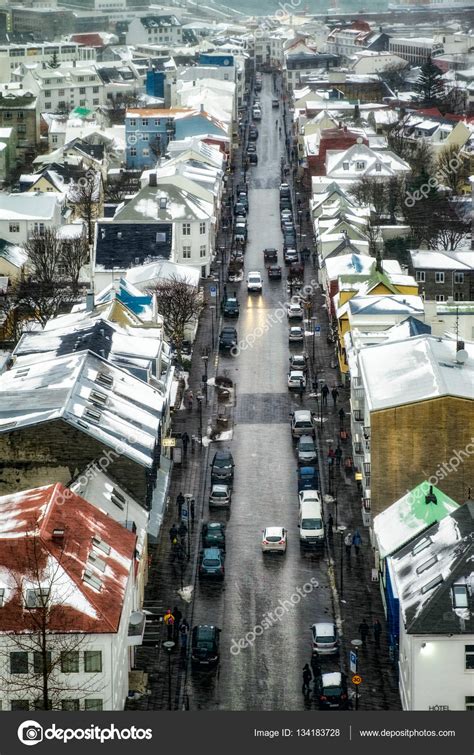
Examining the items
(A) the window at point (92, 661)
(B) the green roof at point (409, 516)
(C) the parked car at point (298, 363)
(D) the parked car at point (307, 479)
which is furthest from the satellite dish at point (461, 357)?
(A) the window at point (92, 661)

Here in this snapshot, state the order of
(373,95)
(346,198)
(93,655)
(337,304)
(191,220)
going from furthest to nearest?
(373,95) < (346,198) < (191,220) < (337,304) < (93,655)

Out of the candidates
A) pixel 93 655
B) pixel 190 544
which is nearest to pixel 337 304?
pixel 190 544

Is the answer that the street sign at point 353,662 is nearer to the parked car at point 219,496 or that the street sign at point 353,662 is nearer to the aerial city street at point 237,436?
the aerial city street at point 237,436

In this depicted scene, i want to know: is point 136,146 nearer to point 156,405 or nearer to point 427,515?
point 156,405

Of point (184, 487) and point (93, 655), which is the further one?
point (184, 487)

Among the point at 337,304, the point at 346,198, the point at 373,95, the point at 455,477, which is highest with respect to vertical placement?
the point at 373,95

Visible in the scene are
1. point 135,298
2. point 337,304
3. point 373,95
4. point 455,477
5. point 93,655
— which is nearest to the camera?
point 93,655

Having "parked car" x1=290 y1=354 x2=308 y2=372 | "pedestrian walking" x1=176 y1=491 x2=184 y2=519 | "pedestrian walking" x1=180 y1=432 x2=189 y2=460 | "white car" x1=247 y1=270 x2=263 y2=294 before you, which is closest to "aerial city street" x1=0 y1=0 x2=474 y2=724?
"pedestrian walking" x1=180 y1=432 x2=189 y2=460
